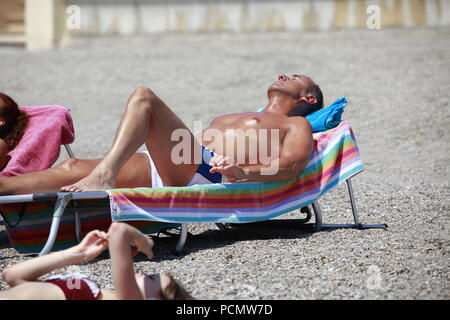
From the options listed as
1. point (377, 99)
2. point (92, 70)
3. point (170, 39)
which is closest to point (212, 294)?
point (377, 99)

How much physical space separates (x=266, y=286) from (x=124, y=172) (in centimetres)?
136

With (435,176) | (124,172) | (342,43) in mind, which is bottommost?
(435,176)

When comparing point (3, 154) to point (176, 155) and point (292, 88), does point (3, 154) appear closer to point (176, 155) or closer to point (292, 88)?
point (176, 155)

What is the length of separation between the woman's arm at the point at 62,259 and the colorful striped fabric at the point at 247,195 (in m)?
1.05

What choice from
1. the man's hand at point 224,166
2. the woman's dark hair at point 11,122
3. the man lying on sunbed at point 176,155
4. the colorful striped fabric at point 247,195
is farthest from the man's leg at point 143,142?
the woman's dark hair at point 11,122

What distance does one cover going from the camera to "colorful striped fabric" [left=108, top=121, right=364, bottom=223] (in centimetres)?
393

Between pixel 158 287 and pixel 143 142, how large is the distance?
54.5 inches

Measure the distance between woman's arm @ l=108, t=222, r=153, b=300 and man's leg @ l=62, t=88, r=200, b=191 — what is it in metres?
1.22

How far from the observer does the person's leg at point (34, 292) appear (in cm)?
271

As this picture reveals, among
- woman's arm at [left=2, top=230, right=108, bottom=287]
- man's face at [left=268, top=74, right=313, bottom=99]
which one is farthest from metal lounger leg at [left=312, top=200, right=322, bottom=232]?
woman's arm at [left=2, top=230, right=108, bottom=287]

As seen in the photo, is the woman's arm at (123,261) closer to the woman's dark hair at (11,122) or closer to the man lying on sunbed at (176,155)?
the man lying on sunbed at (176,155)

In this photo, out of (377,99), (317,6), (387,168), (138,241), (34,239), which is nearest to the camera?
(138,241)

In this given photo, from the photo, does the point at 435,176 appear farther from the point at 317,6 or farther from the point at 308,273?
the point at 317,6

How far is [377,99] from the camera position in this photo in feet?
30.7
